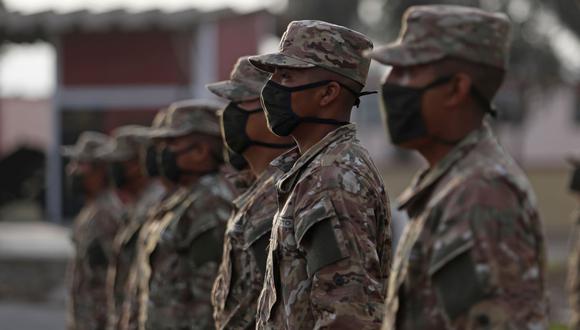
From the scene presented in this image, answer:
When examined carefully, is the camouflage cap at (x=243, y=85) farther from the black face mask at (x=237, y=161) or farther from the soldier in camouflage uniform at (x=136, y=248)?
the soldier in camouflage uniform at (x=136, y=248)

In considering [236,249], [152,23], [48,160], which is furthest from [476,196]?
[48,160]

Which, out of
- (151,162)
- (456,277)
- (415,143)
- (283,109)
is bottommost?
(151,162)

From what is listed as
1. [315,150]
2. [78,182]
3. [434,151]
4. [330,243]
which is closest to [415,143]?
[434,151]

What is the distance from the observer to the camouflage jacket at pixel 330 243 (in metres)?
3.34

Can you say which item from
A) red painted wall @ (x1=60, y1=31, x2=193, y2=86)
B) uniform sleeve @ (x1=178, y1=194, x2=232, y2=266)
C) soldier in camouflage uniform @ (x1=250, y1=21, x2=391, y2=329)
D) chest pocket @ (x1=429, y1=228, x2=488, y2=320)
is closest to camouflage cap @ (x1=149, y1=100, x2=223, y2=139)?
uniform sleeve @ (x1=178, y1=194, x2=232, y2=266)

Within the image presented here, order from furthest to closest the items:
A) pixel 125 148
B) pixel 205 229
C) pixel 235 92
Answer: pixel 125 148
pixel 205 229
pixel 235 92

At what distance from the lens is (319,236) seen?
3.38 meters

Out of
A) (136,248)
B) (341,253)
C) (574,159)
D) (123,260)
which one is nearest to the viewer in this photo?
(341,253)

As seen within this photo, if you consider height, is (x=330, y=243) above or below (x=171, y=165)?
above

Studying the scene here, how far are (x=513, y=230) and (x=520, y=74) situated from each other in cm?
2939

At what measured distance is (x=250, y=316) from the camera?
14.3ft

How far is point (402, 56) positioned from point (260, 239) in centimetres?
154

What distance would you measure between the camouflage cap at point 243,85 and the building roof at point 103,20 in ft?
42.9

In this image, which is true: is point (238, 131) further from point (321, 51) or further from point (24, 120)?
point (24, 120)
